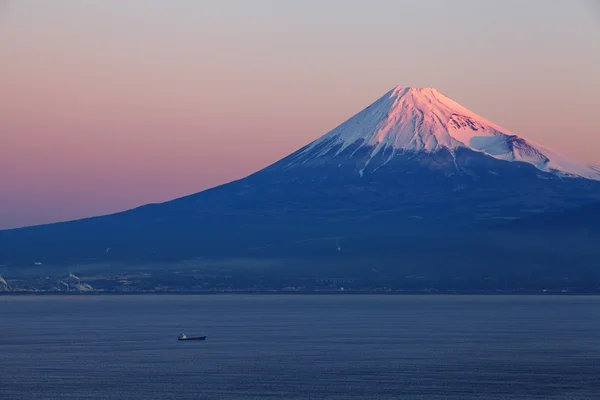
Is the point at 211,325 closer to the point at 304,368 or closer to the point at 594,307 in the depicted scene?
the point at 304,368

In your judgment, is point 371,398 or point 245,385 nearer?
point 371,398

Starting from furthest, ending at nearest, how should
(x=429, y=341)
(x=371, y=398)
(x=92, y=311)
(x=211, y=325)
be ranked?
(x=92, y=311)
(x=211, y=325)
(x=429, y=341)
(x=371, y=398)

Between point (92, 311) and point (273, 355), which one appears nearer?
point (273, 355)

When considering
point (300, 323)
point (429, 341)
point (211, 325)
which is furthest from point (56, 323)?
point (429, 341)

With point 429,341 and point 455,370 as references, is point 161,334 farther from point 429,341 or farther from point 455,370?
point 455,370

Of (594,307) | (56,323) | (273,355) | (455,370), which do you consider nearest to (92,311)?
(56,323)

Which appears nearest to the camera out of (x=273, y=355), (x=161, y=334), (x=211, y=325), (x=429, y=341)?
(x=273, y=355)
